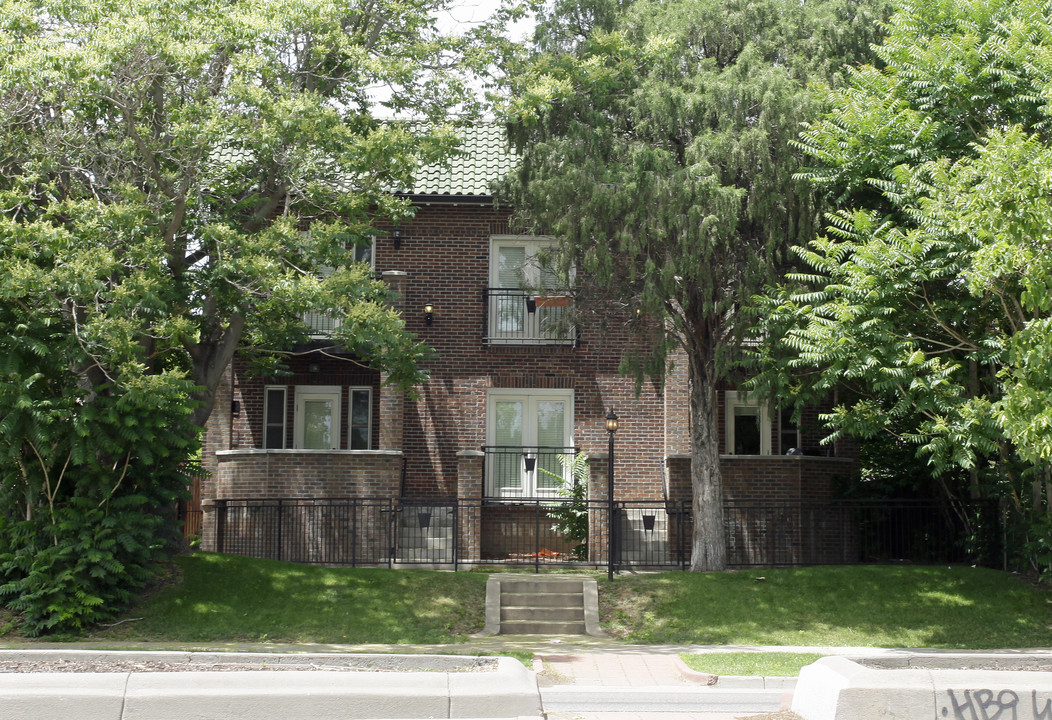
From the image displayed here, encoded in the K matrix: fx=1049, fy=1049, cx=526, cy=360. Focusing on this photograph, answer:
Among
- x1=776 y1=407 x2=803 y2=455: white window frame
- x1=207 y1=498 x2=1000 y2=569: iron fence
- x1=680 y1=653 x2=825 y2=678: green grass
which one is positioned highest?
x1=776 y1=407 x2=803 y2=455: white window frame

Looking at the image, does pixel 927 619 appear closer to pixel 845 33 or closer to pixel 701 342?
pixel 701 342

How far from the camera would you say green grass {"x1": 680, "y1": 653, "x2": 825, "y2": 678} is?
11859 millimetres

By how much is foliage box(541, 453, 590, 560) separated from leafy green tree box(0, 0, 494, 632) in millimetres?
5535

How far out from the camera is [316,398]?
72.9 feet

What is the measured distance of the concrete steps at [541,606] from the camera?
15.4 m

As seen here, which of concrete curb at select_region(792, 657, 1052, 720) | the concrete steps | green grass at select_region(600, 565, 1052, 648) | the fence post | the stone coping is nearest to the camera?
concrete curb at select_region(792, 657, 1052, 720)

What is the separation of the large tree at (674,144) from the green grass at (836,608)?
3.46 meters

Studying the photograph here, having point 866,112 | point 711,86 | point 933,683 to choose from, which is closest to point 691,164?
point 711,86

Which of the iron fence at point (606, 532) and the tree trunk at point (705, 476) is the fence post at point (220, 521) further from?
the tree trunk at point (705, 476)

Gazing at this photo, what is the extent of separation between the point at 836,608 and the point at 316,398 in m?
11.5

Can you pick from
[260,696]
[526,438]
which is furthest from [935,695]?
[526,438]

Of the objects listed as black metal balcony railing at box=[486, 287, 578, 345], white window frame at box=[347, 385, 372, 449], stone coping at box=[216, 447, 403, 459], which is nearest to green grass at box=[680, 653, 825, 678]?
stone coping at box=[216, 447, 403, 459]

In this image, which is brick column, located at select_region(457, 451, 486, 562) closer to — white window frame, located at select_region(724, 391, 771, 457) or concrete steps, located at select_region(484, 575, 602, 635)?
concrete steps, located at select_region(484, 575, 602, 635)

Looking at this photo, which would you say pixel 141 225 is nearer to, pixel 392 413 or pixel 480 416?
pixel 392 413
